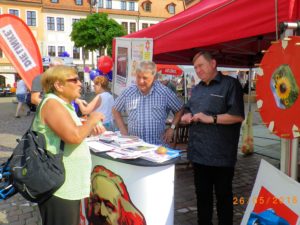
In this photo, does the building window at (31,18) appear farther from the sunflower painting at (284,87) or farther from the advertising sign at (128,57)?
the sunflower painting at (284,87)

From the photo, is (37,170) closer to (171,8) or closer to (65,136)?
(65,136)

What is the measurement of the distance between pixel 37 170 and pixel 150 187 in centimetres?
77

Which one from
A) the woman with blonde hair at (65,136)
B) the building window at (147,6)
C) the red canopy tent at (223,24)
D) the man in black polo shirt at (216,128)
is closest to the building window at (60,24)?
the building window at (147,6)

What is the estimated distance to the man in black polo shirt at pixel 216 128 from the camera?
2543mm

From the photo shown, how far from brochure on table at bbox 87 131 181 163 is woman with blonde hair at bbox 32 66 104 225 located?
32cm

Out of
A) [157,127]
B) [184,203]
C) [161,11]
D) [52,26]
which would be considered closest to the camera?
[157,127]

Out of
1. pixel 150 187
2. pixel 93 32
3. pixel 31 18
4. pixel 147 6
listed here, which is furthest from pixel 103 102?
pixel 147 6

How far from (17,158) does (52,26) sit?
1776 inches

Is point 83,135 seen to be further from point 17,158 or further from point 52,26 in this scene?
point 52,26

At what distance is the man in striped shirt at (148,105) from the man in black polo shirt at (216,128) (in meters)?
0.36

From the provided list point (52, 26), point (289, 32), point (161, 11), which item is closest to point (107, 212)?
point (289, 32)

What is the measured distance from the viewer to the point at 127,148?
249 cm

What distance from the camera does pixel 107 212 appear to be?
2492 mm

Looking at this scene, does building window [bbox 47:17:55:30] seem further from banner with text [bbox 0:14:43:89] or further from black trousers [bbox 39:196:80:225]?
black trousers [bbox 39:196:80:225]
